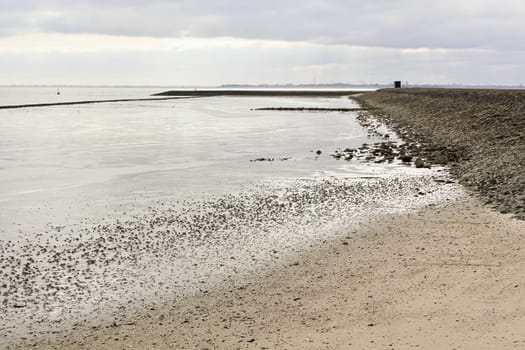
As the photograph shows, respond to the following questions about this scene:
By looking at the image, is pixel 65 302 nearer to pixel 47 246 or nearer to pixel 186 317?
pixel 186 317

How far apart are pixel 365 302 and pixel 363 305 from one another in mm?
139

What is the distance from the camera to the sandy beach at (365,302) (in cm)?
728

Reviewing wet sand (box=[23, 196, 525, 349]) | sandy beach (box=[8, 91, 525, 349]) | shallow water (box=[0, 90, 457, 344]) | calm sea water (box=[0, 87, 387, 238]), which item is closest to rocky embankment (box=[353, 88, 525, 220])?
shallow water (box=[0, 90, 457, 344])

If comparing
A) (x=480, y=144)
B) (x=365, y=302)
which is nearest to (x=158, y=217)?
(x=365, y=302)

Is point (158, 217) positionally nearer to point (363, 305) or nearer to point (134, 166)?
point (363, 305)

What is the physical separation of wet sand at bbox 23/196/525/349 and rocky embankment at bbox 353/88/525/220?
396 cm

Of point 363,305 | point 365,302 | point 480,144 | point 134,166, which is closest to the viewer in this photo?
point 363,305

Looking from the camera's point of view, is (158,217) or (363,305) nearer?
(363,305)

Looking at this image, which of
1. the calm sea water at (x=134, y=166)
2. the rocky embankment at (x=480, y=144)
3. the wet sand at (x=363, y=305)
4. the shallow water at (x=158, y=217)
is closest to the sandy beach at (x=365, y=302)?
the wet sand at (x=363, y=305)

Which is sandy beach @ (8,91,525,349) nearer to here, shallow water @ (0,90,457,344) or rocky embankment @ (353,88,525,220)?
shallow water @ (0,90,457,344)

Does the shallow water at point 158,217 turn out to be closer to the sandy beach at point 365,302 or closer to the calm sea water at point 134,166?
the calm sea water at point 134,166

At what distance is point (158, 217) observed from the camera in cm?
1493

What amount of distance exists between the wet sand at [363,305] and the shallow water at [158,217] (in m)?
0.84

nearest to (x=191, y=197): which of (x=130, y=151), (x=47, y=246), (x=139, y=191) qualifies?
(x=139, y=191)
